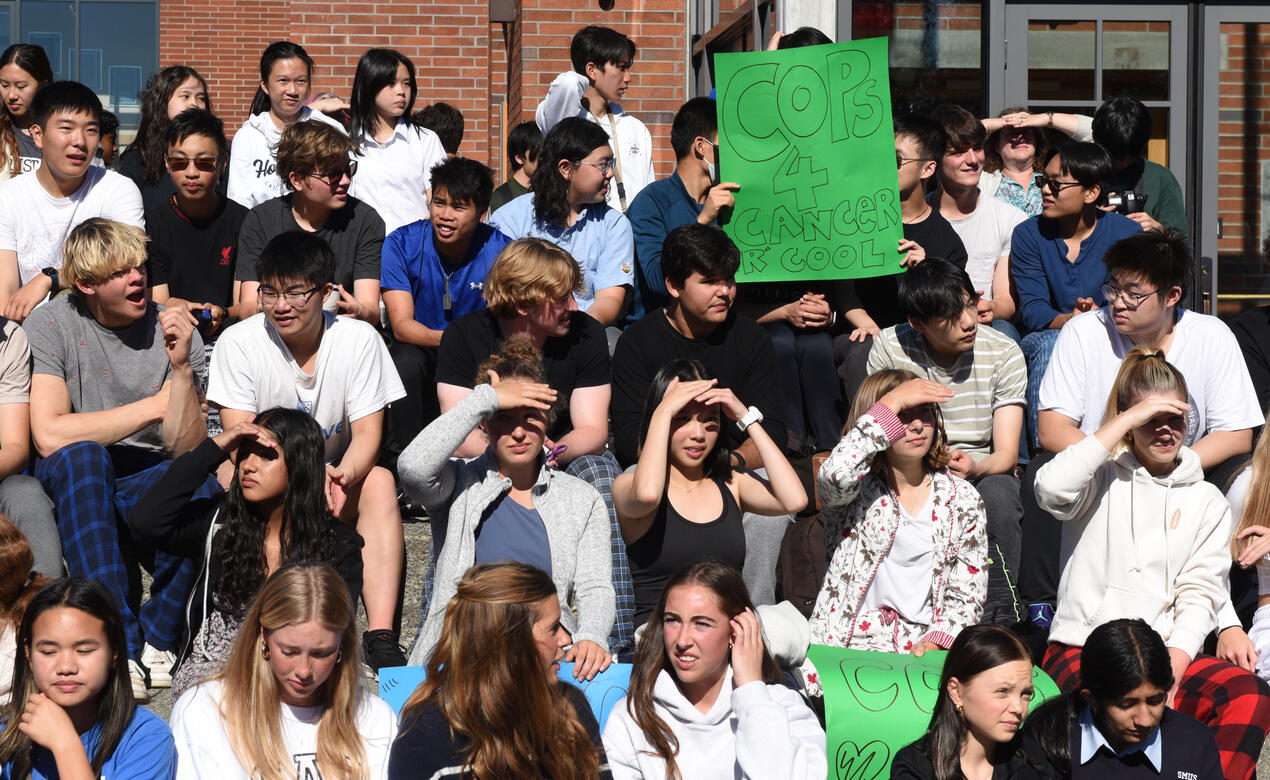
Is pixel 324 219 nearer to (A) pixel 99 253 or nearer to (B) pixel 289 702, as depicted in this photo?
(A) pixel 99 253

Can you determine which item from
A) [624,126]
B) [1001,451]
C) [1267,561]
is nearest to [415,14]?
[624,126]

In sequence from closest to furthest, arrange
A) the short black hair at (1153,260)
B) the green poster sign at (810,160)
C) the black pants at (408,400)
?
the short black hair at (1153,260) → the black pants at (408,400) → the green poster sign at (810,160)

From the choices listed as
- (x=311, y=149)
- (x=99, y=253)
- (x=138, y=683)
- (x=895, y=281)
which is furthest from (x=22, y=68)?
(x=895, y=281)

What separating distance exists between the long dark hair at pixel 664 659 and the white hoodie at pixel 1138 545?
4.13ft

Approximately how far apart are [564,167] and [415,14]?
19.4 feet

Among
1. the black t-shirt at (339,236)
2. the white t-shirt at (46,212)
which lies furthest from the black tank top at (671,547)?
the white t-shirt at (46,212)

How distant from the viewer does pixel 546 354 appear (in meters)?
5.37

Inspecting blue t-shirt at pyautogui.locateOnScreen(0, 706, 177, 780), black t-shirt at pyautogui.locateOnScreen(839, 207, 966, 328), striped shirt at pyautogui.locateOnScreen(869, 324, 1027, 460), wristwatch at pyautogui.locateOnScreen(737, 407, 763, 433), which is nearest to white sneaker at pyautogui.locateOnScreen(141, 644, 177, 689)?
blue t-shirt at pyautogui.locateOnScreen(0, 706, 177, 780)

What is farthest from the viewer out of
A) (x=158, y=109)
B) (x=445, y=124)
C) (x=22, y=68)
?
(x=445, y=124)

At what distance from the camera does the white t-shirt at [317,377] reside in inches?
195

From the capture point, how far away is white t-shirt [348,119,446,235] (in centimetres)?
710

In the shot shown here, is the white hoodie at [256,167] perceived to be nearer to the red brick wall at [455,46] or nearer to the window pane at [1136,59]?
the red brick wall at [455,46]

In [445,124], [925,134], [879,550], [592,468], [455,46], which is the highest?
[455,46]

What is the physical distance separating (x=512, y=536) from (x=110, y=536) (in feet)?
4.64
